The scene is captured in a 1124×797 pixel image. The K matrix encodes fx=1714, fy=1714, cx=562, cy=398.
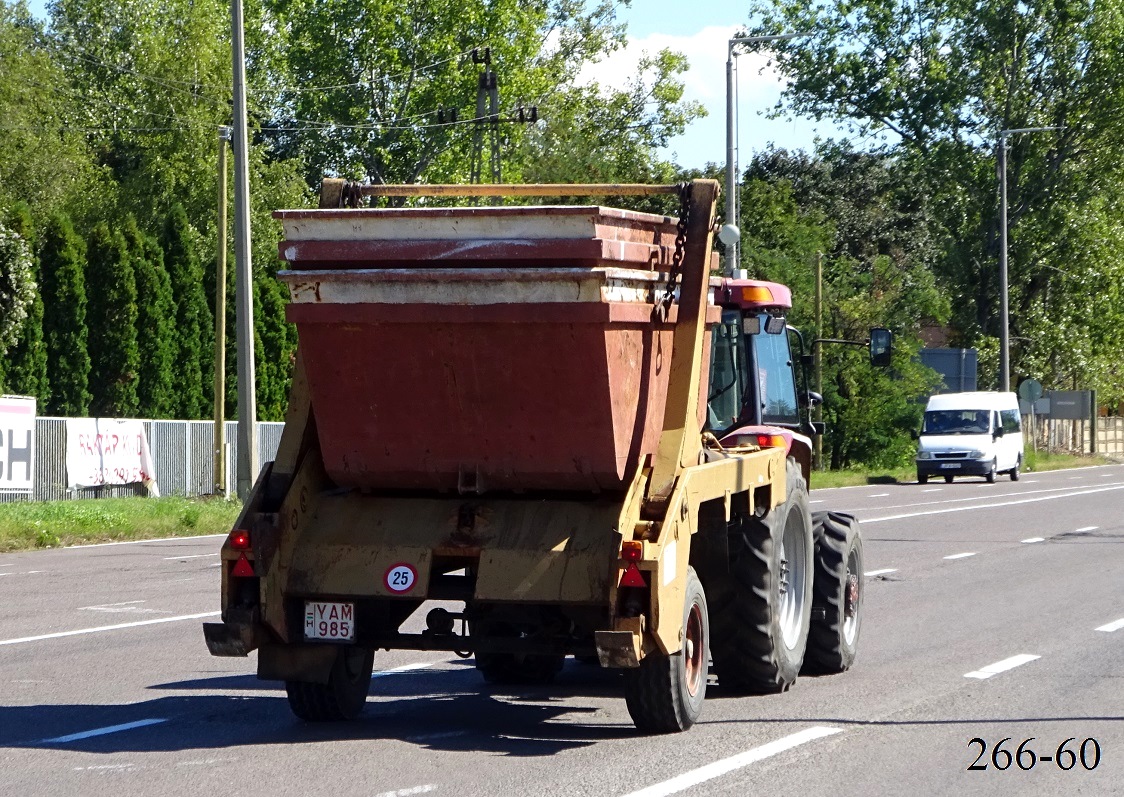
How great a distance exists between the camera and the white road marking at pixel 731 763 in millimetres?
6906

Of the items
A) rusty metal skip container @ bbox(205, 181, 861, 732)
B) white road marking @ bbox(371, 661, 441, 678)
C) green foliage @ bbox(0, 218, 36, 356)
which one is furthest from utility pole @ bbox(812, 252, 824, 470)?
rusty metal skip container @ bbox(205, 181, 861, 732)

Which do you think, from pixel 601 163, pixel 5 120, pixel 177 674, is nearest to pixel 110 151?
pixel 5 120

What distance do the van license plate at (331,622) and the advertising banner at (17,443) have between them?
20.9 meters

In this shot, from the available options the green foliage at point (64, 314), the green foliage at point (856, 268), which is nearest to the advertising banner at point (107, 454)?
the green foliage at point (64, 314)

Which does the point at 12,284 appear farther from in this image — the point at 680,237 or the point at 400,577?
the point at 680,237

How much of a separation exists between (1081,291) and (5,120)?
1467 inches

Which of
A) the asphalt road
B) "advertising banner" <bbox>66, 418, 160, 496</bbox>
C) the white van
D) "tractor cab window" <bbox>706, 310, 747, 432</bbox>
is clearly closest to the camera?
the asphalt road

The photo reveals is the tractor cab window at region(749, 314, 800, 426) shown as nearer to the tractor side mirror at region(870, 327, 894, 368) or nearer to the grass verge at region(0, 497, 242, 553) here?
the tractor side mirror at region(870, 327, 894, 368)

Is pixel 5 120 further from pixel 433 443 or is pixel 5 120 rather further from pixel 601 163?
pixel 433 443

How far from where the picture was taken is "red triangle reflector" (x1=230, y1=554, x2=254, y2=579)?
319 inches

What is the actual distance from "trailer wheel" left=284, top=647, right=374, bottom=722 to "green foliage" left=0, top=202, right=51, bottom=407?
99.1 feet

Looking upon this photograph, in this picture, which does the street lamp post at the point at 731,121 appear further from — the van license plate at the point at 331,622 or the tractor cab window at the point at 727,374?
the van license plate at the point at 331,622

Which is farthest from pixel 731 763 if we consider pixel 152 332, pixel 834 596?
pixel 152 332

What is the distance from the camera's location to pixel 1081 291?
202ft
